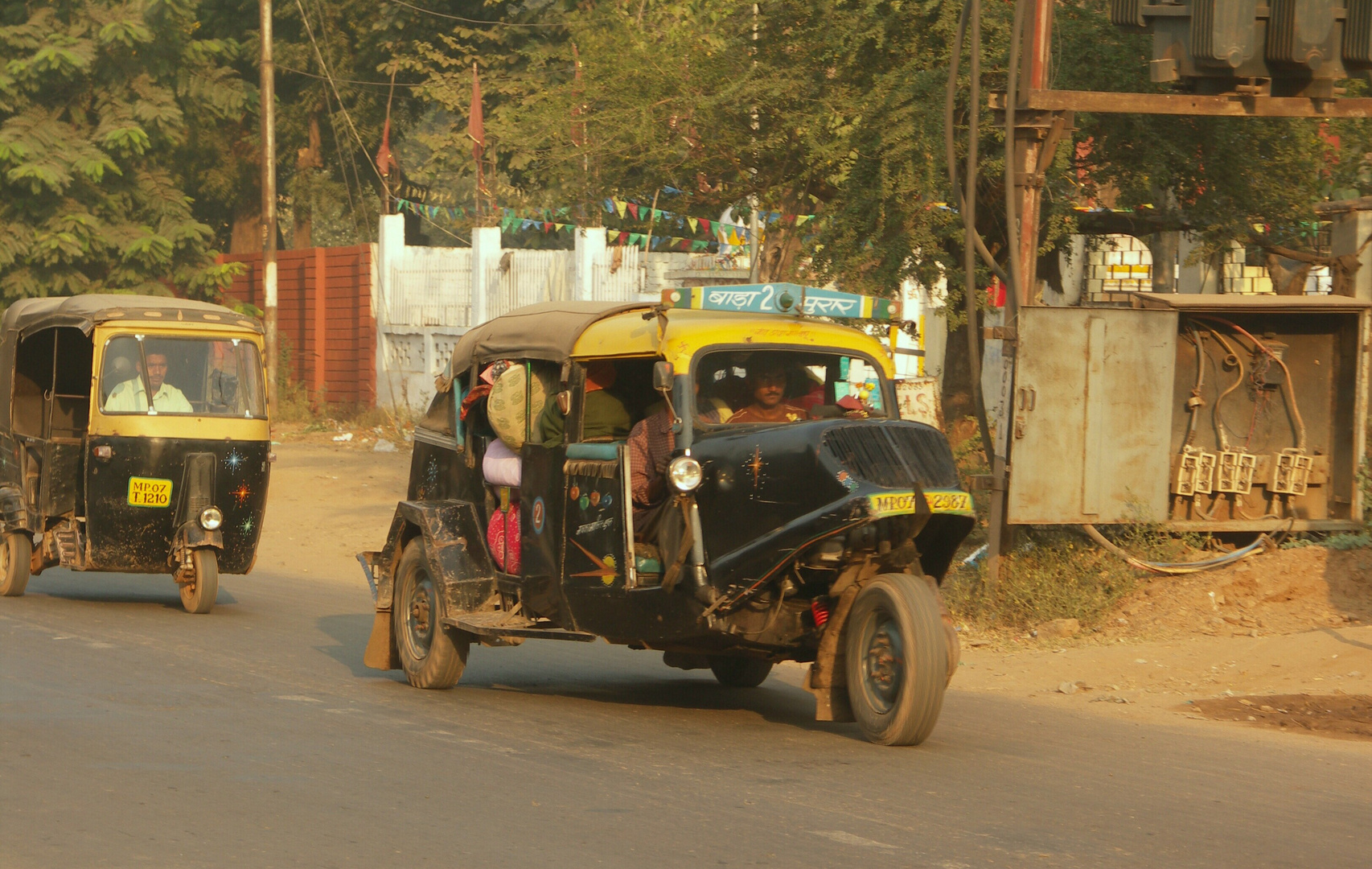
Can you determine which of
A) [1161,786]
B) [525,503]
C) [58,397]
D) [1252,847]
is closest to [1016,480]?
[525,503]

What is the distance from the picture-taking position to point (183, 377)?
13258mm

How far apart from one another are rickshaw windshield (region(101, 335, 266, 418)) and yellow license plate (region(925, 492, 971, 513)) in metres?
7.80

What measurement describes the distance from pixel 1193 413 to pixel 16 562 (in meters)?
9.72

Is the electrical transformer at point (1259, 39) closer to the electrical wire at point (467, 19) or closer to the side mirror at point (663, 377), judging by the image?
the side mirror at point (663, 377)

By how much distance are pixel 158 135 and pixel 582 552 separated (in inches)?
1016

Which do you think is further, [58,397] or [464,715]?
[58,397]

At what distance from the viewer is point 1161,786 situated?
6.84 meters

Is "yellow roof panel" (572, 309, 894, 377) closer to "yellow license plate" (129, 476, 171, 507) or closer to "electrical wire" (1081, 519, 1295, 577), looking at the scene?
"electrical wire" (1081, 519, 1295, 577)

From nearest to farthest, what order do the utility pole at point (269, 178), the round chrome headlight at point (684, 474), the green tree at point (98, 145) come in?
the round chrome headlight at point (684, 474) < the utility pole at point (269, 178) < the green tree at point (98, 145)

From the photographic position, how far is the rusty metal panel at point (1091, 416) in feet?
37.3

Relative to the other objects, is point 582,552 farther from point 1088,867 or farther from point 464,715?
point 1088,867

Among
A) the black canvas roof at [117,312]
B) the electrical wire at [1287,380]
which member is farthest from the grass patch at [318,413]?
the electrical wire at [1287,380]

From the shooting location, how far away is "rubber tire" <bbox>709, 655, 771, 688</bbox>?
31.7 ft

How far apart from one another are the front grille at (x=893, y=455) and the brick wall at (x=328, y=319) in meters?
22.6
